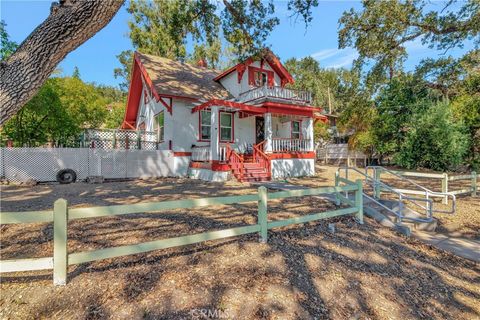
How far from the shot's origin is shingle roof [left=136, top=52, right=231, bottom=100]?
1395 centimetres

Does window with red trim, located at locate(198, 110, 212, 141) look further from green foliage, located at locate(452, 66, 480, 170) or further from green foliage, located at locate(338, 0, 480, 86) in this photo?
green foliage, located at locate(452, 66, 480, 170)

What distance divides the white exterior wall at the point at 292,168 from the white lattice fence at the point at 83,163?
17.8ft

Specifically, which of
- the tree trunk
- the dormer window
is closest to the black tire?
the tree trunk

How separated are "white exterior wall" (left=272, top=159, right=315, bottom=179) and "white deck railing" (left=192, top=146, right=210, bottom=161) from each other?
3.28 metres

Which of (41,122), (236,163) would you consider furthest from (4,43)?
(236,163)

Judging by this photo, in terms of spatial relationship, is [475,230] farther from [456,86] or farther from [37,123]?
[37,123]

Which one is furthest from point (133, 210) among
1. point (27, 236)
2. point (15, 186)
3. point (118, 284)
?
point (15, 186)

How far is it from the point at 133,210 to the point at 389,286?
3578 mm

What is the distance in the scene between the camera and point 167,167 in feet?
46.3

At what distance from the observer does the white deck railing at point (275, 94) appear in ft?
45.0

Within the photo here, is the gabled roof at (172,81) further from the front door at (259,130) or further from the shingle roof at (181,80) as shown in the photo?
the front door at (259,130)

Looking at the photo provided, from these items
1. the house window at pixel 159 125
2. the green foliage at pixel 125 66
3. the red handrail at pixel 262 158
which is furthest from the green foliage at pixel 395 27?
the green foliage at pixel 125 66

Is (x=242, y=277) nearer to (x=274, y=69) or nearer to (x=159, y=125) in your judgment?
(x=159, y=125)

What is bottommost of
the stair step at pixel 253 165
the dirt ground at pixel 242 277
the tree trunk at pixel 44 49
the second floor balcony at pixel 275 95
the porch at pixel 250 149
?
the dirt ground at pixel 242 277
